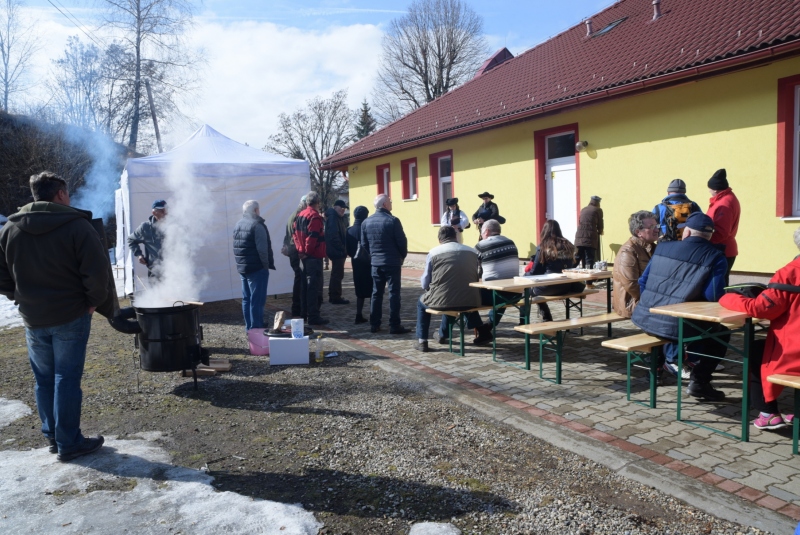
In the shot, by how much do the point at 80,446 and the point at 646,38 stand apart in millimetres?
11771

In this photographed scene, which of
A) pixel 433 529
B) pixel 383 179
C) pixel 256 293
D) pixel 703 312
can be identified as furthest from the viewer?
pixel 383 179

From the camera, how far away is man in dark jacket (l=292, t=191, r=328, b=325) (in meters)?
8.77

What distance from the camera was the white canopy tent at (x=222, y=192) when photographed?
9.95 metres

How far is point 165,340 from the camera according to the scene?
570cm

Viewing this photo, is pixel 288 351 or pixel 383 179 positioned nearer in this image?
pixel 288 351

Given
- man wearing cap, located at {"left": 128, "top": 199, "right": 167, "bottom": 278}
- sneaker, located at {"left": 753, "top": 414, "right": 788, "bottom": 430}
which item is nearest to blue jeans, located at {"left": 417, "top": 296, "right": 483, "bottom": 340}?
sneaker, located at {"left": 753, "top": 414, "right": 788, "bottom": 430}

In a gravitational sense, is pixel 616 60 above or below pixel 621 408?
above

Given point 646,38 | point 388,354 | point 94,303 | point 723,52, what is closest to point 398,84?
point 646,38

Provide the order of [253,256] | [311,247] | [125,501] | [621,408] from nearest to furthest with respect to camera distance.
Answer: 1. [125,501]
2. [621,408]
3. [253,256]
4. [311,247]

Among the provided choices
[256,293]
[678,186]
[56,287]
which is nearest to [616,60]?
[678,186]

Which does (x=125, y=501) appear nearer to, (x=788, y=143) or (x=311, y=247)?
(x=311, y=247)

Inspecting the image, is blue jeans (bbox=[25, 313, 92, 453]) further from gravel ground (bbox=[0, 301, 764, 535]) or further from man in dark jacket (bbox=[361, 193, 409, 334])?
man in dark jacket (bbox=[361, 193, 409, 334])

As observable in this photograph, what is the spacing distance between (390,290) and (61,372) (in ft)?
15.2

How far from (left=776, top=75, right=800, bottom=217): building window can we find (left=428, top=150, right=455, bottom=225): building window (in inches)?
348
